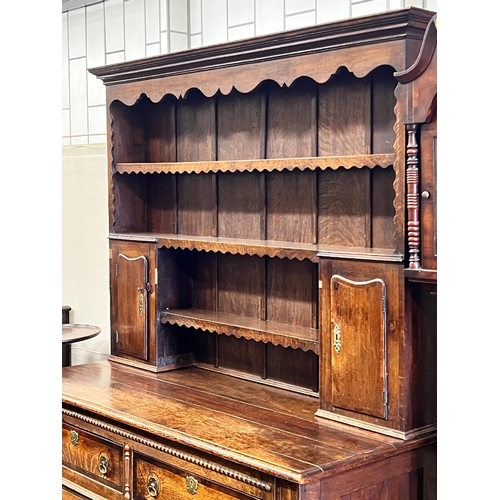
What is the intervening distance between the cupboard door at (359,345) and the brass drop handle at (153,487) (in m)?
0.64

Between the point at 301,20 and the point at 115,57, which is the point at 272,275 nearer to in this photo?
the point at 301,20

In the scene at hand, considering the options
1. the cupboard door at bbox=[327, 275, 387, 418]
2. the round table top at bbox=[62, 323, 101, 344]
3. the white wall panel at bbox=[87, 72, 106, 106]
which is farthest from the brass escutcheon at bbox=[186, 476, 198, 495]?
the white wall panel at bbox=[87, 72, 106, 106]

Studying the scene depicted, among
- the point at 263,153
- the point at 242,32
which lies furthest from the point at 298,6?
the point at 263,153

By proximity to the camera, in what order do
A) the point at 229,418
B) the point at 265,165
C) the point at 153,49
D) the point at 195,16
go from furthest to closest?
the point at 153,49 → the point at 195,16 → the point at 265,165 → the point at 229,418

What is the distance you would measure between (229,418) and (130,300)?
0.97 metres

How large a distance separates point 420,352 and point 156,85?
155 cm

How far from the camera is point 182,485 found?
2.40 meters

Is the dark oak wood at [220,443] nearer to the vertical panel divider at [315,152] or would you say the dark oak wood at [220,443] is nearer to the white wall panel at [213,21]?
the vertical panel divider at [315,152]

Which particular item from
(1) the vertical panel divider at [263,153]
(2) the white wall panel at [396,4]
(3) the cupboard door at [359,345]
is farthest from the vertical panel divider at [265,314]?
(2) the white wall panel at [396,4]

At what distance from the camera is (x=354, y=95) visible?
2637 mm

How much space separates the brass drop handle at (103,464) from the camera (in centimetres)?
273
